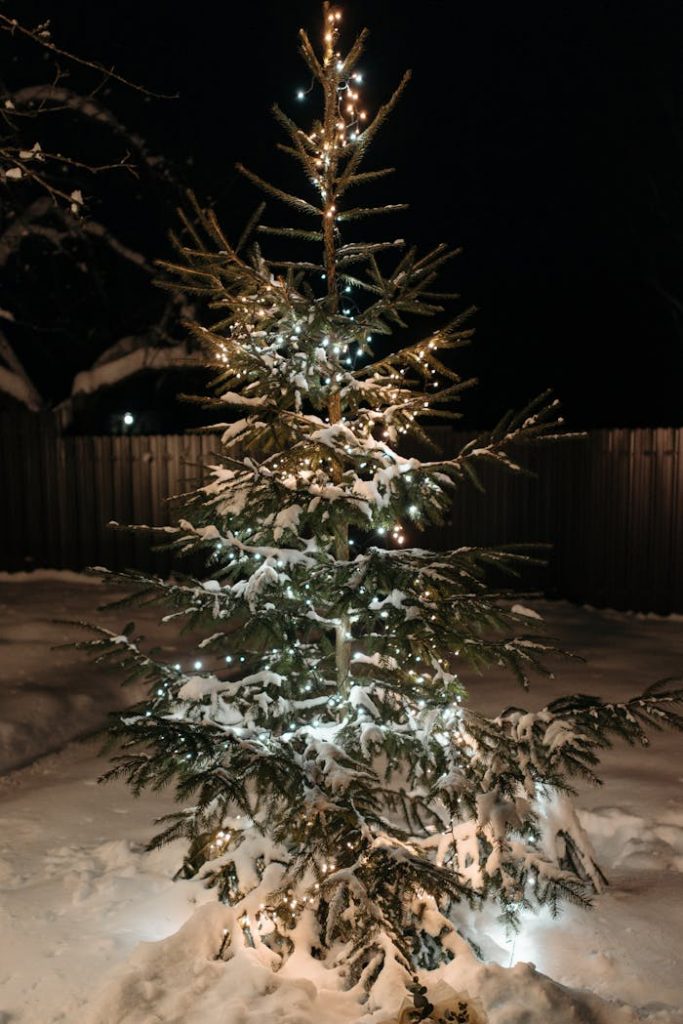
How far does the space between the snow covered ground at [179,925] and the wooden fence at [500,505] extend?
138 inches

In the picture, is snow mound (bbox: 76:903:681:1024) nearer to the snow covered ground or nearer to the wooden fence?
the snow covered ground

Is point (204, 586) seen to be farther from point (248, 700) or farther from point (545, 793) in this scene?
point (545, 793)

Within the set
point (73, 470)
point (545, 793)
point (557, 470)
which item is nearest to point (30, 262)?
point (73, 470)

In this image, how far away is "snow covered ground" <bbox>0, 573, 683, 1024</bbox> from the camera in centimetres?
311

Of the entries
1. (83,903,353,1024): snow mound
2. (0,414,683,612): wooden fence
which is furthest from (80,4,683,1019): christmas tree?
(0,414,683,612): wooden fence

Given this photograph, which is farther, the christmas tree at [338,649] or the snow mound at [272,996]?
the christmas tree at [338,649]

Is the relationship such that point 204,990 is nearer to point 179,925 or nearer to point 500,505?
point 179,925

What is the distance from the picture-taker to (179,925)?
3.80 metres

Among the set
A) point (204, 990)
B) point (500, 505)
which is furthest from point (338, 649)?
point (500, 505)

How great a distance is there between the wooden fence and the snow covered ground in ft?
11.5

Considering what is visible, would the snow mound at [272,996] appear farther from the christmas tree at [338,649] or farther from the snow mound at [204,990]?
the christmas tree at [338,649]

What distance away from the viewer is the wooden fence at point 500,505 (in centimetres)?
962

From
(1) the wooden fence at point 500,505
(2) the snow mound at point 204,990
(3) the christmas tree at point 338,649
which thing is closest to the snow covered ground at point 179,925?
(2) the snow mound at point 204,990

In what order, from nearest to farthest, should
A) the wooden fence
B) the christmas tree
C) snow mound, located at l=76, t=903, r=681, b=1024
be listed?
snow mound, located at l=76, t=903, r=681, b=1024
the christmas tree
the wooden fence
